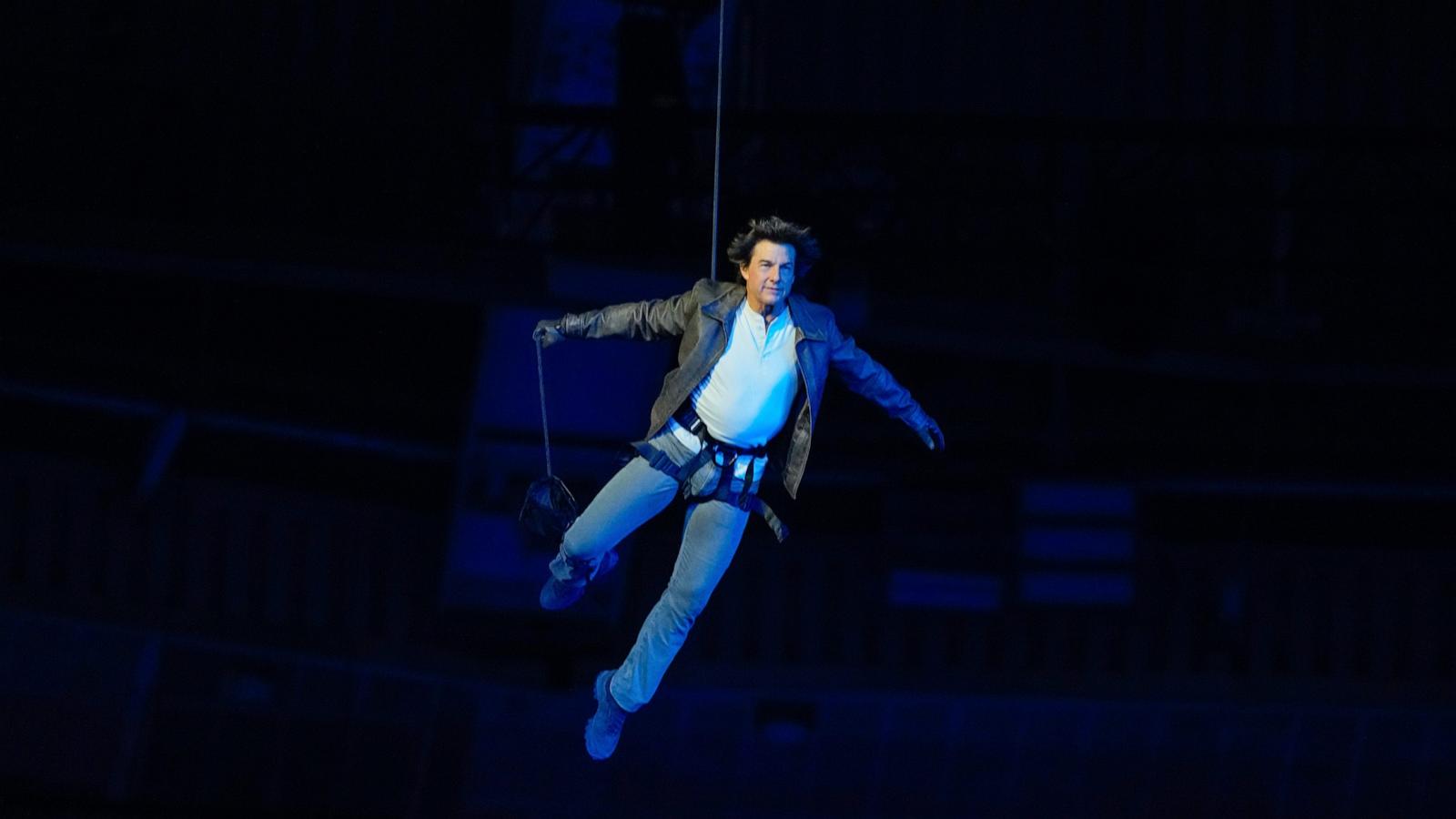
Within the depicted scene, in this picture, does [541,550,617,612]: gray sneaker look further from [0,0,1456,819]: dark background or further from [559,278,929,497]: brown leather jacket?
[0,0,1456,819]: dark background

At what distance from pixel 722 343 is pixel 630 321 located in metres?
0.33

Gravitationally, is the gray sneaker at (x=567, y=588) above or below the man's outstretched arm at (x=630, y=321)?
below

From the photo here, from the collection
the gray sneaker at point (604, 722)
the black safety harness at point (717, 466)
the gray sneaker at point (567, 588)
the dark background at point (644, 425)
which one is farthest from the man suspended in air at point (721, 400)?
the dark background at point (644, 425)

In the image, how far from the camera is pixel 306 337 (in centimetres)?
838

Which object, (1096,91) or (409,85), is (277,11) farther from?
(1096,91)

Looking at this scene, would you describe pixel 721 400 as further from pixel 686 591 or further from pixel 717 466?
pixel 686 591

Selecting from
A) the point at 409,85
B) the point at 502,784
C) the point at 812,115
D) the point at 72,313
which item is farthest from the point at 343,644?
the point at 812,115

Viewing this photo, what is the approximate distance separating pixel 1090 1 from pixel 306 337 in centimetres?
418

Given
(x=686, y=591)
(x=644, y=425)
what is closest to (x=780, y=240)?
(x=686, y=591)

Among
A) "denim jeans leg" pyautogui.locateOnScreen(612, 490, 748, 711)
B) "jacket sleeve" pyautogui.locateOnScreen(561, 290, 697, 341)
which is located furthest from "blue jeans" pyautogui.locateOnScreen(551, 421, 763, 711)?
"jacket sleeve" pyautogui.locateOnScreen(561, 290, 697, 341)

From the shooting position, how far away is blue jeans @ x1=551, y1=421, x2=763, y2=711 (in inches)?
224

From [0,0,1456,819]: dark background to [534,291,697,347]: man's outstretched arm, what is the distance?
1.93 metres

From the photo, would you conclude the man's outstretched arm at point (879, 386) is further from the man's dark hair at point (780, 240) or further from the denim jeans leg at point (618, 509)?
the denim jeans leg at point (618, 509)

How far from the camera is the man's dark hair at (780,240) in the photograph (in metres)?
5.37
